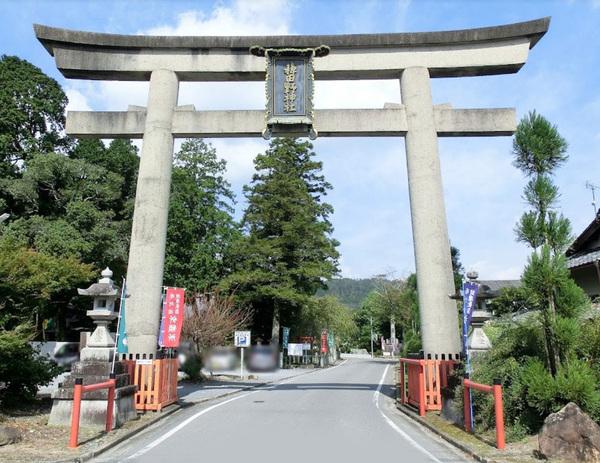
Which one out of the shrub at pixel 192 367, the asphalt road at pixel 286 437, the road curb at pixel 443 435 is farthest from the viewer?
the shrub at pixel 192 367

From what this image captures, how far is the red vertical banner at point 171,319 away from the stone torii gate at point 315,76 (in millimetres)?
3215

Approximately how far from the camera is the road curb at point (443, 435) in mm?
6739

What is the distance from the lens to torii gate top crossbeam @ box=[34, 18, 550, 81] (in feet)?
42.6

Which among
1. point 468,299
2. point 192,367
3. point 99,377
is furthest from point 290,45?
point 192,367

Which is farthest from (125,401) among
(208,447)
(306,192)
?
(306,192)

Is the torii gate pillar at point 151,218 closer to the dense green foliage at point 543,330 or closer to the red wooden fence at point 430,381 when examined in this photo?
the red wooden fence at point 430,381

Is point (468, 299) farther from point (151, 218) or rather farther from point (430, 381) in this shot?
point (151, 218)

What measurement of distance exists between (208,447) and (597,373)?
575cm

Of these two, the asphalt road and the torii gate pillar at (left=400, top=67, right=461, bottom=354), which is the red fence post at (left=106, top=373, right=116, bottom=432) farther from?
the torii gate pillar at (left=400, top=67, right=461, bottom=354)

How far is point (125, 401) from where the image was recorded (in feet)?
32.4

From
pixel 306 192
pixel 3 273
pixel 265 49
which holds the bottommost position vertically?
pixel 3 273

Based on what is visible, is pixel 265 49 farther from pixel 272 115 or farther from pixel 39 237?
pixel 39 237

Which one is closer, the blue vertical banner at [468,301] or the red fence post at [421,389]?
the blue vertical banner at [468,301]

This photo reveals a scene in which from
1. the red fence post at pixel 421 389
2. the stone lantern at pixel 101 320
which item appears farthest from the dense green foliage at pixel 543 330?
the stone lantern at pixel 101 320
